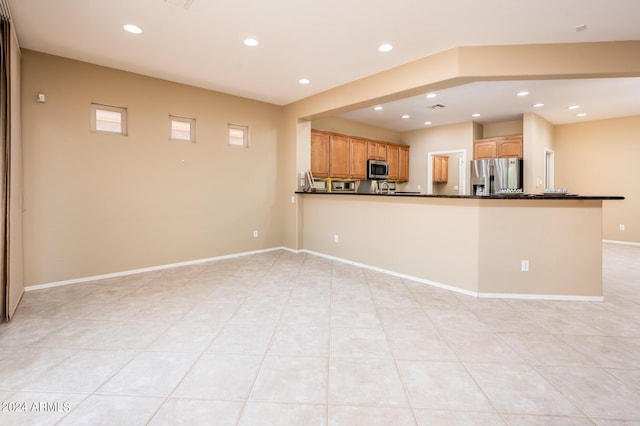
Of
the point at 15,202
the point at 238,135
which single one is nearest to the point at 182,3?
the point at 15,202

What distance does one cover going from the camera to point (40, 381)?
185cm

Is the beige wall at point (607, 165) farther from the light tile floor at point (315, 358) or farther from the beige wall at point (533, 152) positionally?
the light tile floor at point (315, 358)

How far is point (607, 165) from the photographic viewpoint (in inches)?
267

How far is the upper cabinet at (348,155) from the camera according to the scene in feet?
20.3

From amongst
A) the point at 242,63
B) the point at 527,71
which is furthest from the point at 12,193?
the point at 527,71

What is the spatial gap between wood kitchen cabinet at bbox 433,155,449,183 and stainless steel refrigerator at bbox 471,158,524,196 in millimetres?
1154

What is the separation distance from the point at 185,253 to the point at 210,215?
71cm

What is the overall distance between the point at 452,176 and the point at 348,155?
373cm

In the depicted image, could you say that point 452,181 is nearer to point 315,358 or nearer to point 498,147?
point 498,147

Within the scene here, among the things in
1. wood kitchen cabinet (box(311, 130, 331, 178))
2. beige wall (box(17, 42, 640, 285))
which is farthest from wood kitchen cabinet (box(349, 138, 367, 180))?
beige wall (box(17, 42, 640, 285))

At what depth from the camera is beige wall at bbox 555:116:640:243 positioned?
6.46m

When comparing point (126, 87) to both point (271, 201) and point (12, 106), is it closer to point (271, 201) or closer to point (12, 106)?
point (12, 106)

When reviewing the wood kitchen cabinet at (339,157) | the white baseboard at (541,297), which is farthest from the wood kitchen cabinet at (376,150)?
the white baseboard at (541,297)

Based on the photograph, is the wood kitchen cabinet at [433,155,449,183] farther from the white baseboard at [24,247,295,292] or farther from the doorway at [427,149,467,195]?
the white baseboard at [24,247,295,292]
